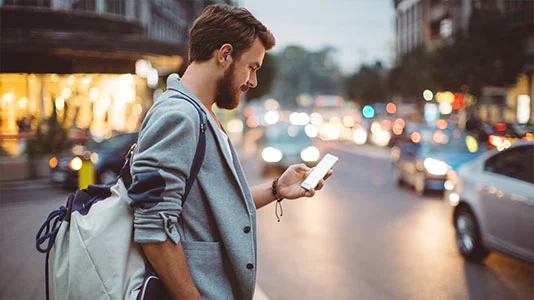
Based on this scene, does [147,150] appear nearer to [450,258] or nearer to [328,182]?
[450,258]

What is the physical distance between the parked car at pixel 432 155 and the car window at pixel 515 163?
6545mm

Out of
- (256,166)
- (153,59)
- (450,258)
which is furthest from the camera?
(153,59)

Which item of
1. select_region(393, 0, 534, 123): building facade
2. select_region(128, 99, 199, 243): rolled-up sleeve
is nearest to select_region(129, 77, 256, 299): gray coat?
select_region(128, 99, 199, 243): rolled-up sleeve

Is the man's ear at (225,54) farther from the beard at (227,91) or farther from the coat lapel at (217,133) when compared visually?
the coat lapel at (217,133)

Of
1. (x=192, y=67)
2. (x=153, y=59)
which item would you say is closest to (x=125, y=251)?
(x=192, y=67)

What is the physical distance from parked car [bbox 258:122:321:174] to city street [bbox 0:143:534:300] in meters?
4.98

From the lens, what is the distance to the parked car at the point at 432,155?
1355 cm

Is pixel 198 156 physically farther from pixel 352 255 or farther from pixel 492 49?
pixel 492 49

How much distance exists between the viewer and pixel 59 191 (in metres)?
14.4

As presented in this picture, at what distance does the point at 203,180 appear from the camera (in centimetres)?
195

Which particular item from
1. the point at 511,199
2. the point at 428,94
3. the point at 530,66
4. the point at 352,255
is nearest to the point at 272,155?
the point at 352,255

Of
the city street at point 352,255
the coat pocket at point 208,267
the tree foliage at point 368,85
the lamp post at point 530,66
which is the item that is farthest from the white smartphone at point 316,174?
the tree foliage at point 368,85

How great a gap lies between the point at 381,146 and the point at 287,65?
350 feet

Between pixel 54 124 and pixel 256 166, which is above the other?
pixel 54 124
